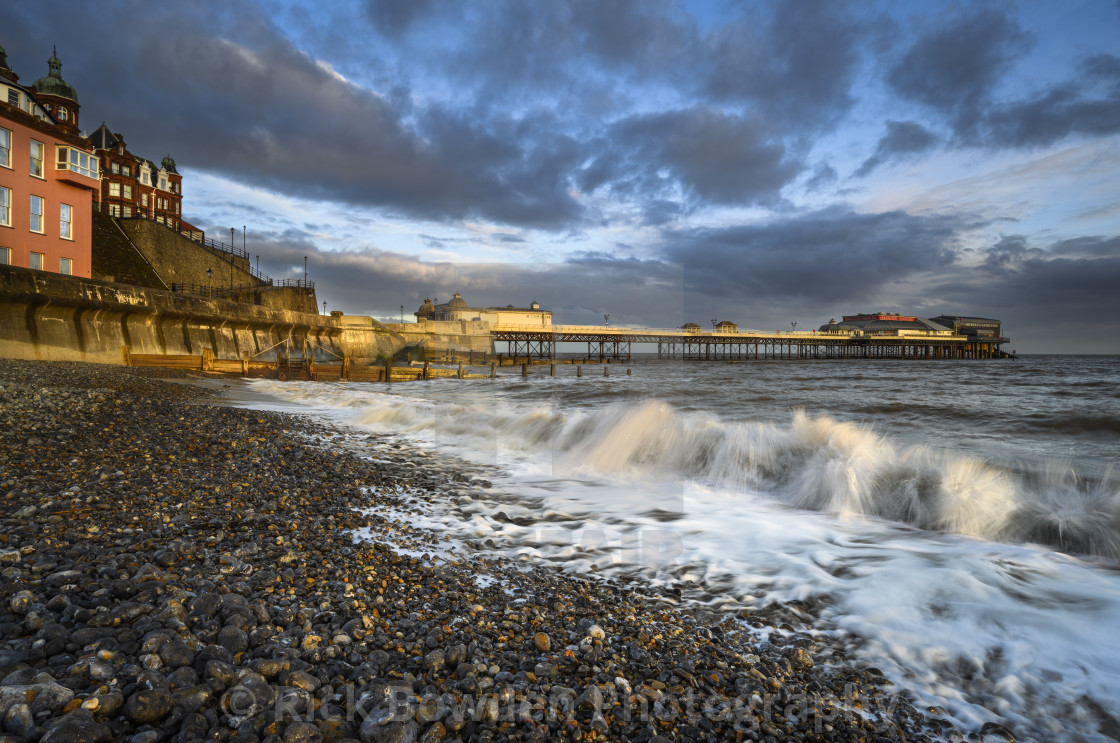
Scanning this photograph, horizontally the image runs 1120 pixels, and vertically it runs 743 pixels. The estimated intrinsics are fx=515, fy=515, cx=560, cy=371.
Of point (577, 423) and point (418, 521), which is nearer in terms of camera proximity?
point (418, 521)

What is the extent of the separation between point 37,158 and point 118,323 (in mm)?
6682

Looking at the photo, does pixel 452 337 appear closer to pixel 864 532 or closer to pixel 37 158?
pixel 37 158

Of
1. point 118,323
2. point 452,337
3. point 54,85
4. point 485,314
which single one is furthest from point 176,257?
point 485,314

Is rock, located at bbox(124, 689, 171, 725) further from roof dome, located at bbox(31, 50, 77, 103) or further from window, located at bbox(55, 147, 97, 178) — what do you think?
roof dome, located at bbox(31, 50, 77, 103)

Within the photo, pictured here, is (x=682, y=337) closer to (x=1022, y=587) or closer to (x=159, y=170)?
(x=159, y=170)

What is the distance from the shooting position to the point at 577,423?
9680mm

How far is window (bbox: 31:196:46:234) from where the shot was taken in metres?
19.6

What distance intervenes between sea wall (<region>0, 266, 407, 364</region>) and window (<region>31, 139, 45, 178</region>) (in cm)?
465

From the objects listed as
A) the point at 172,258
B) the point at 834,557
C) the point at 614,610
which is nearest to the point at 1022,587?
the point at 834,557

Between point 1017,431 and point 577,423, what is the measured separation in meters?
8.67

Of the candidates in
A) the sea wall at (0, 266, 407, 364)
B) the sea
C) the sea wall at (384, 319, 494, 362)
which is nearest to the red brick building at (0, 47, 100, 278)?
the sea wall at (0, 266, 407, 364)

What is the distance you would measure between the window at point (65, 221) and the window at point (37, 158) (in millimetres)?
1327

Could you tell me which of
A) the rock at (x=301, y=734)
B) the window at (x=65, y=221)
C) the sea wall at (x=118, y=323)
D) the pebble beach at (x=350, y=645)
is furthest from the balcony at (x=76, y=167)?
the rock at (x=301, y=734)

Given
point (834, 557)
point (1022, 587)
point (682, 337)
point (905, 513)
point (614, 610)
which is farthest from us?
point (682, 337)
